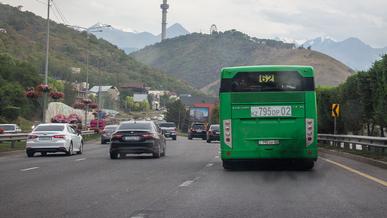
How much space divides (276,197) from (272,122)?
7320mm

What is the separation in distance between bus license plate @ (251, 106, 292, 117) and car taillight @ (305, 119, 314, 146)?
0.57 meters

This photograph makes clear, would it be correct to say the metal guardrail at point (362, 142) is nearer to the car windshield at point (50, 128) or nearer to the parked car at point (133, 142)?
the parked car at point (133, 142)

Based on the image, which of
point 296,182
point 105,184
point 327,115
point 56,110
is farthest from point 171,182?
point 56,110

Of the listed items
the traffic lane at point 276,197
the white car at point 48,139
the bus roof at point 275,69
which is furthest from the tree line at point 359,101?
the traffic lane at point 276,197

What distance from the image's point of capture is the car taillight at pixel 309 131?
20.1 m

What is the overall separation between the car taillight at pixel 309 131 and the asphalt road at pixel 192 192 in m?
0.90

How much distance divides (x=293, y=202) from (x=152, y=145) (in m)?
16.8

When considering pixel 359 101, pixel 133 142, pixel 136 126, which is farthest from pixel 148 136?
pixel 359 101

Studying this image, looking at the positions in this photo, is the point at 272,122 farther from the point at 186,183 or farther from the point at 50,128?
the point at 50,128

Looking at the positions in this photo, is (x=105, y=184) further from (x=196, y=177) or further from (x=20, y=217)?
(x=20, y=217)

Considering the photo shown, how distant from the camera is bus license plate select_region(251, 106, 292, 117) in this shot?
20234 mm

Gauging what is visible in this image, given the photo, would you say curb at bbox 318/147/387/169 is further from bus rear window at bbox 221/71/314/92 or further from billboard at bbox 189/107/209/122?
billboard at bbox 189/107/209/122

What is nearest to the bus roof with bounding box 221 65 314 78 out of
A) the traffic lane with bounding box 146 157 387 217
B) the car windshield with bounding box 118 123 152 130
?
the traffic lane with bounding box 146 157 387 217

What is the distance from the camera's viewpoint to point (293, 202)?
12.3m
